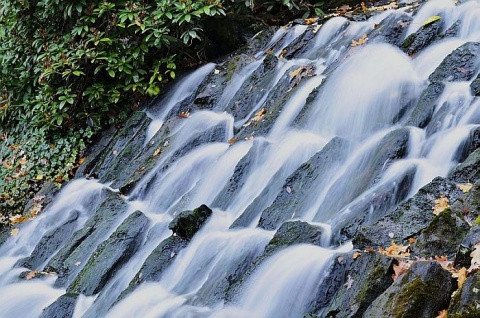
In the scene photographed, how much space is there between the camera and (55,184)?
8.20 m

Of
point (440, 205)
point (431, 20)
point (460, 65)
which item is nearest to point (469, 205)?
point (440, 205)

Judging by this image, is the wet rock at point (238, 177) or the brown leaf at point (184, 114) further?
the brown leaf at point (184, 114)

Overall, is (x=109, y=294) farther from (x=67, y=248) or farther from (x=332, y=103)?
(x=332, y=103)

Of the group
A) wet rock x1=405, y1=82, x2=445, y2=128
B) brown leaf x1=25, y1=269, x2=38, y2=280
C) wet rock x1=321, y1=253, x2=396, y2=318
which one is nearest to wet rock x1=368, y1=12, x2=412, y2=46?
wet rock x1=405, y1=82, x2=445, y2=128

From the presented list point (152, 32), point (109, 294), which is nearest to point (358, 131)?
point (109, 294)

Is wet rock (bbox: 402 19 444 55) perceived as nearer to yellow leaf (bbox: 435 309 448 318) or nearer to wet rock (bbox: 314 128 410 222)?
wet rock (bbox: 314 128 410 222)

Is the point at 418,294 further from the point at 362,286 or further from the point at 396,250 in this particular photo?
the point at 396,250

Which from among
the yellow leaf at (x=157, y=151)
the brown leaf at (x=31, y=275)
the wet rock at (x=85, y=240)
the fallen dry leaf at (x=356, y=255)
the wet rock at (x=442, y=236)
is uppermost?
the yellow leaf at (x=157, y=151)

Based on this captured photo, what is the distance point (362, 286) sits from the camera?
11.7ft

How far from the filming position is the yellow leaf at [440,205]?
406 cm

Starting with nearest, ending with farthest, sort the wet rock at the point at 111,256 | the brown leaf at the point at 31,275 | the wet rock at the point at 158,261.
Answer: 1. the wet rock at the point at 158,261
2. the wet rock at the point at 111,256
3. the brown leaf at the point at 31,275

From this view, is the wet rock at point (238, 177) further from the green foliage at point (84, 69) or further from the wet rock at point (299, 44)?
the green foliage at point (84, 69)

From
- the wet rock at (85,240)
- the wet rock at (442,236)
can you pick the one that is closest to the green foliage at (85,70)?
the wet rock at (85,240)

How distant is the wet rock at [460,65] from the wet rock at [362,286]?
8.15 feet
